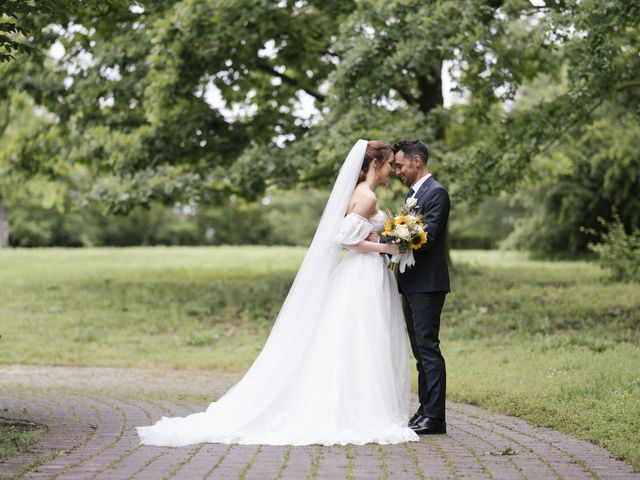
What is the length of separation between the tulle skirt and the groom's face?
78cm

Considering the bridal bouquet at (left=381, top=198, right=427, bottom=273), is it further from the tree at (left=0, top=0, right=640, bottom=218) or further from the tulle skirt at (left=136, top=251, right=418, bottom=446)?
the tree at (left=0, top=0, right=640, bottom=218)

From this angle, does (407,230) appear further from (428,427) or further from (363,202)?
(428,427)

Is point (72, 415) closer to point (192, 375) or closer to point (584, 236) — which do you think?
point (192, 375)

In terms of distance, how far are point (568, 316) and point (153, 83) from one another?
916cm

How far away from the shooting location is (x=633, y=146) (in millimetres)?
21094

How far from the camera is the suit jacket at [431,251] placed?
7277 mm

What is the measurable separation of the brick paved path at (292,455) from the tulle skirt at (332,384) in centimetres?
26

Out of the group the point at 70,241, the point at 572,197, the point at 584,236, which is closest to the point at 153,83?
the point at 572,197

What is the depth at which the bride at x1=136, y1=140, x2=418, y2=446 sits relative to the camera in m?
6.83

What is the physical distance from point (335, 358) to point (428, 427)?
1002 mm

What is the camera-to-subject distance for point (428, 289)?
7.31m

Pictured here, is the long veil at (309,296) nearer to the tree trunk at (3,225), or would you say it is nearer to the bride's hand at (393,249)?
the bride's hand at (393,249)

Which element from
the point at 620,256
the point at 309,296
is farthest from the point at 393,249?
the point at 620,256

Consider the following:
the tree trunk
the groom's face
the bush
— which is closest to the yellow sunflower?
the groom's face
